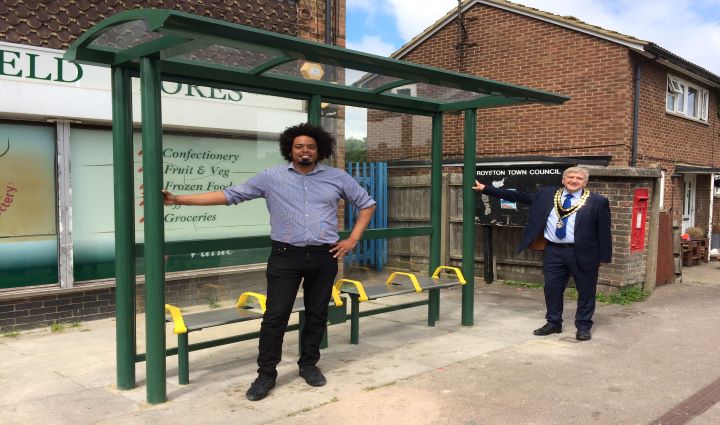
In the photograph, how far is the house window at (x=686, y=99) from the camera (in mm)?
13098

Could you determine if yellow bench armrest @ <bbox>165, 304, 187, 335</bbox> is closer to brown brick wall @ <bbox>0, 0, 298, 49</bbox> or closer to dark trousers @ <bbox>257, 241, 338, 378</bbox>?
dark trousers @ <bbox>257, 241, 338, 378</bbox>

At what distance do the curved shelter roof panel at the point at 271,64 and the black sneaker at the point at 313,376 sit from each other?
218cm

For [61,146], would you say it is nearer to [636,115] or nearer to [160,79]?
[160,79]

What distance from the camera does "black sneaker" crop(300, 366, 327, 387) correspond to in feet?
14.2

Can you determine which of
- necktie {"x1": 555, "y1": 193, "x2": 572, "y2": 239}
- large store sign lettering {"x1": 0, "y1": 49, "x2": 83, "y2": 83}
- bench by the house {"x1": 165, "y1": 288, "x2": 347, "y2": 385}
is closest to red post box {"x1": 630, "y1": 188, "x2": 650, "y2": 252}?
necktie {"x1": 555, "y1": 193, "x2": 572, "y2": 239}

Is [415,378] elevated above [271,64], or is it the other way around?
[271,64]

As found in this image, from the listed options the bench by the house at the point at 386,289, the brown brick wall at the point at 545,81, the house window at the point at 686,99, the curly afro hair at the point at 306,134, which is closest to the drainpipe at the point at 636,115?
the brown brick wall at the point at 545,81

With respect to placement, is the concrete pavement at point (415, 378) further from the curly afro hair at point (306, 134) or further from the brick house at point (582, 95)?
the brick house at point (582, 95)

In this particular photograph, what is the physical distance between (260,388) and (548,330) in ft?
10.4

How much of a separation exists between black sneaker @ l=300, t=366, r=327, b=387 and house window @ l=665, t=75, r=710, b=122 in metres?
11.3

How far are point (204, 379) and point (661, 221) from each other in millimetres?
7164

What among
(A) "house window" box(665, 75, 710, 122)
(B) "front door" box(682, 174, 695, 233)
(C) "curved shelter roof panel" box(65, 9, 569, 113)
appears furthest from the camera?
(B) "front door" box(682, 174, 695, 233)

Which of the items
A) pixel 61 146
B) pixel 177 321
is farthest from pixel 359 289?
pixel 61 146

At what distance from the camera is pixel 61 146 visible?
20.1 feet
